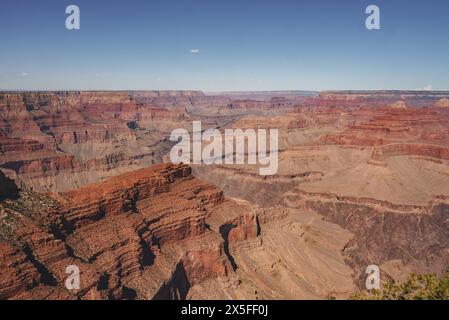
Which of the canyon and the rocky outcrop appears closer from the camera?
the rocky outcrop

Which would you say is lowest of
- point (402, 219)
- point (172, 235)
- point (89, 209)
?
point (402, 219)

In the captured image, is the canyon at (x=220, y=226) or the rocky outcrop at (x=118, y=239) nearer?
the rocky outcrop at (x=118, y=239)

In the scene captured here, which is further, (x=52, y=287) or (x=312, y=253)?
(x=312, y=253)

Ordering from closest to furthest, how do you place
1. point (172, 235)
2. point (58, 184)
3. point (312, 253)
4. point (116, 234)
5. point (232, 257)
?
point (116, 234) < point (172, 235) < point (232, 257) < point (312, 253) < point (58, 184)

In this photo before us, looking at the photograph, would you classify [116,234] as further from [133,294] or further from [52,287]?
[52,287]

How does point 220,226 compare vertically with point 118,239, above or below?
below

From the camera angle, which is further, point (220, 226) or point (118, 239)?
point (220, 226)

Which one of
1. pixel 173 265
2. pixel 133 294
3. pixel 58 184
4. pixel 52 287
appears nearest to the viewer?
pixel 52 287
